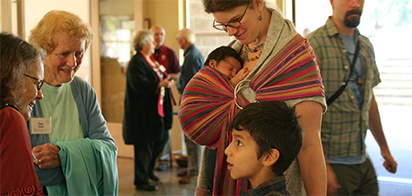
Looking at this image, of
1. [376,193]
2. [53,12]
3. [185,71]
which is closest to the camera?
[53,12]

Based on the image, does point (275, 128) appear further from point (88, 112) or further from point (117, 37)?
point (117, 37)

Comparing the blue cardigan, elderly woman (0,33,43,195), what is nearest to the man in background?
the blue cardigan

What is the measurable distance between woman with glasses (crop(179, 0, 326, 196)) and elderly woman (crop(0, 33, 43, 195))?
60 cm

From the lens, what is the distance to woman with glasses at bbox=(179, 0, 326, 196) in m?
1.28

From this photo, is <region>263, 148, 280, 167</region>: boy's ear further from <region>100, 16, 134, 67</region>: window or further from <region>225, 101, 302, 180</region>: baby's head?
<region>100, 16, 134, 67</region>: window

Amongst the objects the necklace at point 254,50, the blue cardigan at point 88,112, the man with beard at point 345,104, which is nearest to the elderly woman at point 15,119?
the blue cardigan at point 88,112

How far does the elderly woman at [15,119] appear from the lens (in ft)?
3.59

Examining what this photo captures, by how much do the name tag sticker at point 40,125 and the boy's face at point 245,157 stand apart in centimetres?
88

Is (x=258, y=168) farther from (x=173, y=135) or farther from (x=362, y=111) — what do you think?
(x=173, y=135)

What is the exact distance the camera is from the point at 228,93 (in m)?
1.45

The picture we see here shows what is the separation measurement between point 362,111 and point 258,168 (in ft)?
4.20

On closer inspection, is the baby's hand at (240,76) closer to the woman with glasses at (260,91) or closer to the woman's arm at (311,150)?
the woman with glasses at (260,91)

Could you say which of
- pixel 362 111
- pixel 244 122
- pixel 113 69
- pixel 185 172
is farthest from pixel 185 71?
pixel 244 122

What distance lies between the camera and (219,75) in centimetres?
150
